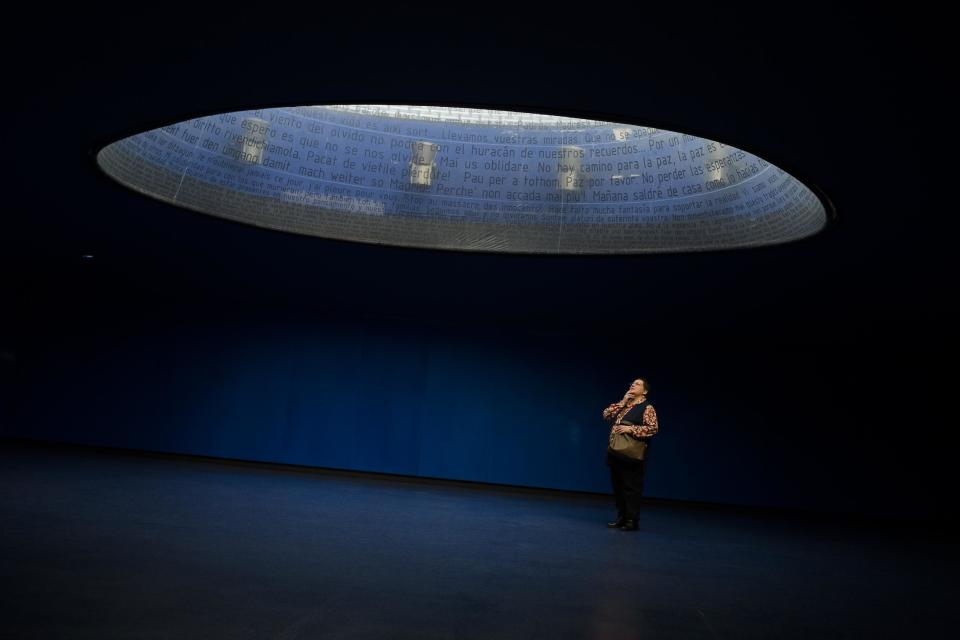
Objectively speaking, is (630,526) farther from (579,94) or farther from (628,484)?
(579,94)

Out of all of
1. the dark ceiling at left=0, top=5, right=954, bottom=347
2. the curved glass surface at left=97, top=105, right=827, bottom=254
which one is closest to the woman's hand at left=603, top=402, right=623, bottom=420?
the dark ceiling at left=0, top=5, right=954, bottom=347

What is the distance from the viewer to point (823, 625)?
548 centimetres

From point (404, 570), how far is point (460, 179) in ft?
18.6

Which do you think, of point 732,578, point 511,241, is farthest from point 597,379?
point 732,578

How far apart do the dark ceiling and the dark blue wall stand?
4.65 metres

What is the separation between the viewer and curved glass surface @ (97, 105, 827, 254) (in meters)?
9.20

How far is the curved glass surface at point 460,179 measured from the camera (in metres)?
9.20

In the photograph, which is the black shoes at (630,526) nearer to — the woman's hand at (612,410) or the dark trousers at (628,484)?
the dark trousers at (628,484)

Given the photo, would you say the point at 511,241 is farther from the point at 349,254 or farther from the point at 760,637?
the point at 760,637

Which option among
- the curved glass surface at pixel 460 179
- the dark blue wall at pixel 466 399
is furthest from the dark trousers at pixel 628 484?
the dark blue wall at pixel 466 399

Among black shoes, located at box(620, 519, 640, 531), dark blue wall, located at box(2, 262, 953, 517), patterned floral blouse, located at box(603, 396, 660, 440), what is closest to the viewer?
patterned floral blouse, located at box(603, 396, 660, 440)

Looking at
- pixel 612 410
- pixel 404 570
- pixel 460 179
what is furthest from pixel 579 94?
pixel 612 410

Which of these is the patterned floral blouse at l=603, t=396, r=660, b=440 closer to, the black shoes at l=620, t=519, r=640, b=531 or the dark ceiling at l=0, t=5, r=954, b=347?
the black shoes at l=620, t=519, r=640, b=531

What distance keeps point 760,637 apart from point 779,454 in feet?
35.8
